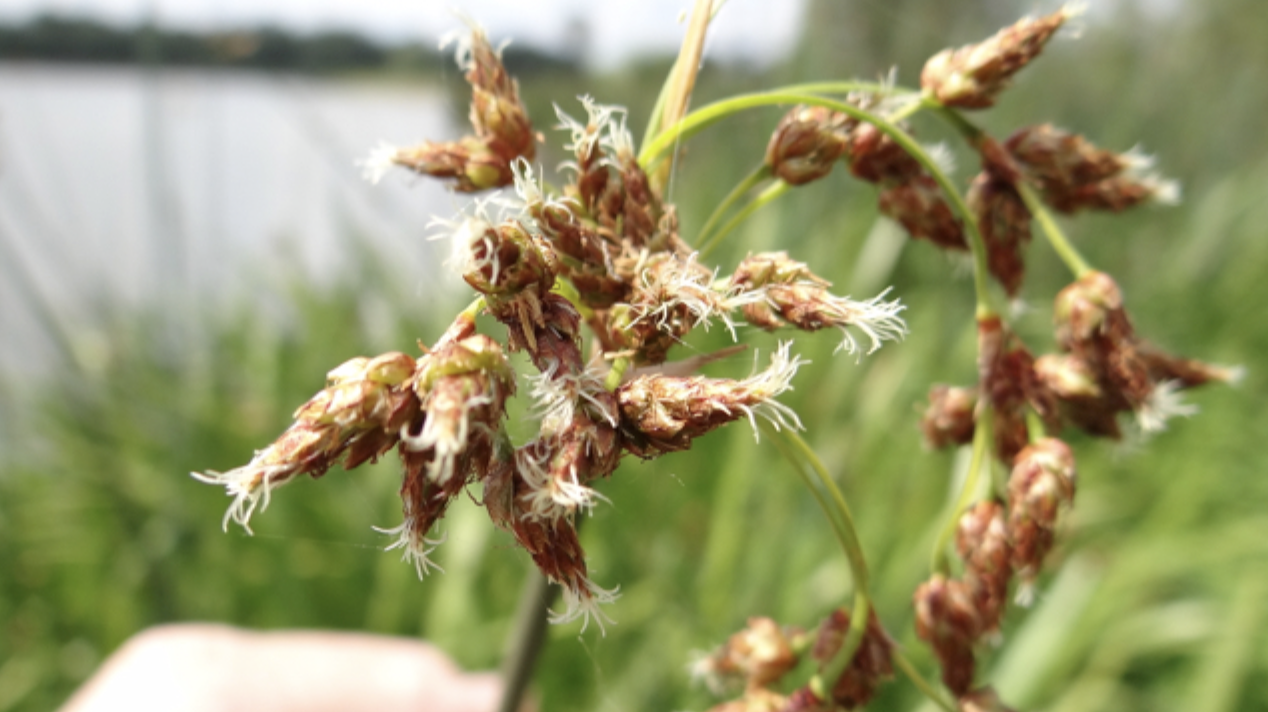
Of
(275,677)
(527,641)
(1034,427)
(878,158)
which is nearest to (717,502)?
(275,677)

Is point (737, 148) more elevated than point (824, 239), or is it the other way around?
point (737, 148)

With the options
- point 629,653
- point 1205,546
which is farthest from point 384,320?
point 1205,546

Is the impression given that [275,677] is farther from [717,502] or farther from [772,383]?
[772,383]

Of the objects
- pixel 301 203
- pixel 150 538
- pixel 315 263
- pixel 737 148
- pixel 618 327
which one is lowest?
pixel 150 538

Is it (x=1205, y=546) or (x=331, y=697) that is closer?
(x=331, y=697)

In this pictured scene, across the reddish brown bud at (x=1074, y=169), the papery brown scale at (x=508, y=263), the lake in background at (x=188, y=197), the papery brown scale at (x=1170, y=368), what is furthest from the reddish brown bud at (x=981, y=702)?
the lake in background at (x=188, y=197)

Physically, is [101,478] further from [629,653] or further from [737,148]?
[737,148]

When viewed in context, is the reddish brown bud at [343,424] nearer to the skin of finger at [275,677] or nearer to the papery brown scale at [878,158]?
the papery brown scale at [878,158]
